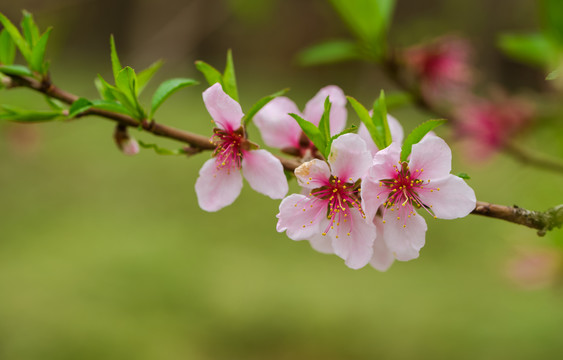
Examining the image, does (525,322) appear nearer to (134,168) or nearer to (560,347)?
(560,347)

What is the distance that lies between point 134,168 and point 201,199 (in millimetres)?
1918

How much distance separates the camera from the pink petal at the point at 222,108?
1.13 ft

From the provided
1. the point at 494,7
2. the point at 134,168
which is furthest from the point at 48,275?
the point at 494,7

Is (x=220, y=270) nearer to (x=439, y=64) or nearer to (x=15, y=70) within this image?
(x=439, y=64)

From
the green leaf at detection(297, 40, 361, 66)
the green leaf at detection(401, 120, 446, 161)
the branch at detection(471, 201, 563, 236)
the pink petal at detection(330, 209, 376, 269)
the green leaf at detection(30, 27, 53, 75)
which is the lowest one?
the pink petal at detection(330, 209, 376, 269)

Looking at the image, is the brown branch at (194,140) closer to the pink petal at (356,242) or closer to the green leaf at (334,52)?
the pink petal at (356,242)

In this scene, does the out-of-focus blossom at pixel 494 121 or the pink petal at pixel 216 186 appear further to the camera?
the out-of-focus blossom at pixel 494 121

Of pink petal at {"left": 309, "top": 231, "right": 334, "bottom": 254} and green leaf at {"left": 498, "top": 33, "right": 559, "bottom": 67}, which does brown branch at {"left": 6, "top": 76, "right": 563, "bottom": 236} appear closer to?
pink petal at {"left": 309, "top": 231, "right": 334, "bottom": 254}

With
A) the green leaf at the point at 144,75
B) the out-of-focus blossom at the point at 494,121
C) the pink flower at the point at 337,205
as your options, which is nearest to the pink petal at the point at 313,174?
the pink flower at the point at 337,205

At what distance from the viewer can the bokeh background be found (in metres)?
1.23

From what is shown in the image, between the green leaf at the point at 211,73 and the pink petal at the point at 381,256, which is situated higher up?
the green leaf at the point at 211,73

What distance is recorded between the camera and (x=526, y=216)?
12.5 inches

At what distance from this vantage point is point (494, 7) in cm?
252

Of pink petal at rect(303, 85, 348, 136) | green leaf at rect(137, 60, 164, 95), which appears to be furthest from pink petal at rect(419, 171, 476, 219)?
green leaf at rect(137, 60, 164, 95)
